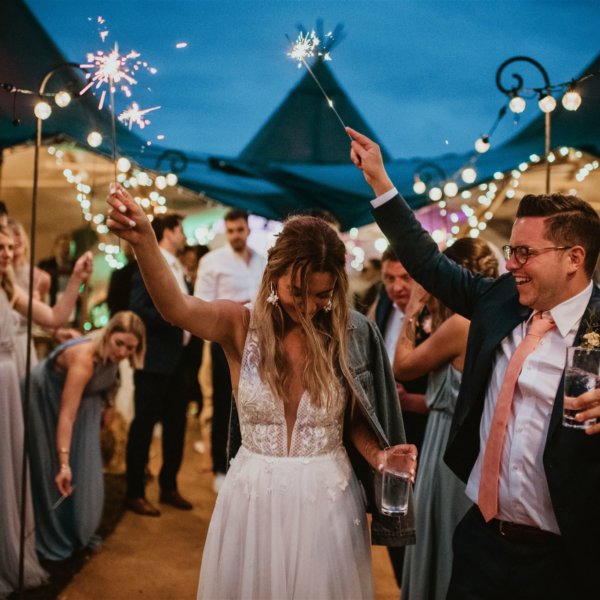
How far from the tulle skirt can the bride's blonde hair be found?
206 mm

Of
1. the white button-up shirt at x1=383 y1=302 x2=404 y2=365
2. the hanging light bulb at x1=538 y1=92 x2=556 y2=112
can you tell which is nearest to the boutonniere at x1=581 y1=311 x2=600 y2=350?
the white button-up shirt at x1=383 y1=302 x2=404 y2=365

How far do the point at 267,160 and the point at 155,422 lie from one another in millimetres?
2392

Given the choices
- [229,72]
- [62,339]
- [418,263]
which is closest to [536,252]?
[418,263]

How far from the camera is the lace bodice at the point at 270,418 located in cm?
217

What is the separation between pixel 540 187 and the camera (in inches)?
282

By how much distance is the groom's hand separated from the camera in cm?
225

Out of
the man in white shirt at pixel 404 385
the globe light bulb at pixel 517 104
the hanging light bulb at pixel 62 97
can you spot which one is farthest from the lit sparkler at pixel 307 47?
the globe light bulb at pixel 517 104

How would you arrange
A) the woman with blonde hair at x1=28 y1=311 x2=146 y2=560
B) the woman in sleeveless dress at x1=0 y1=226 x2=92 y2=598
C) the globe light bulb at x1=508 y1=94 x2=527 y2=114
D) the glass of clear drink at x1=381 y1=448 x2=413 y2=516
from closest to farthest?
the glass of clear drink at x1=381 y1=448 x2=413 y2=516, the woman in sleeveless dress at x1=0 y1=226 x2=92 y2=598, the woman with blonde hair at x1=28 y1=311 x2=146 y2=560, the globe light bulb at x1=508 y1=94 x2=527 y2=114

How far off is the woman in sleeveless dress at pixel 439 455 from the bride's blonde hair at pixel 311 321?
0.91 meters

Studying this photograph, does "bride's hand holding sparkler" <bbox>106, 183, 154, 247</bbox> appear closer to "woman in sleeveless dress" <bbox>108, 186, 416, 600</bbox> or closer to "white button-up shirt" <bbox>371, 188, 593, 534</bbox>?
"woman in sleeveless dress" <bbox>108, 186, 416, 600</bbox>

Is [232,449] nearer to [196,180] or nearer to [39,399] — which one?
[39,399]

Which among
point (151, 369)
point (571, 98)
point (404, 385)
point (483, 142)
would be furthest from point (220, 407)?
point (571, 98)

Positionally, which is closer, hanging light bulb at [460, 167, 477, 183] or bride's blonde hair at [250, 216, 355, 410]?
bride's blonde hair at [250, 216, 355, 410]

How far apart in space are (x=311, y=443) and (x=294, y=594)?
39cm
